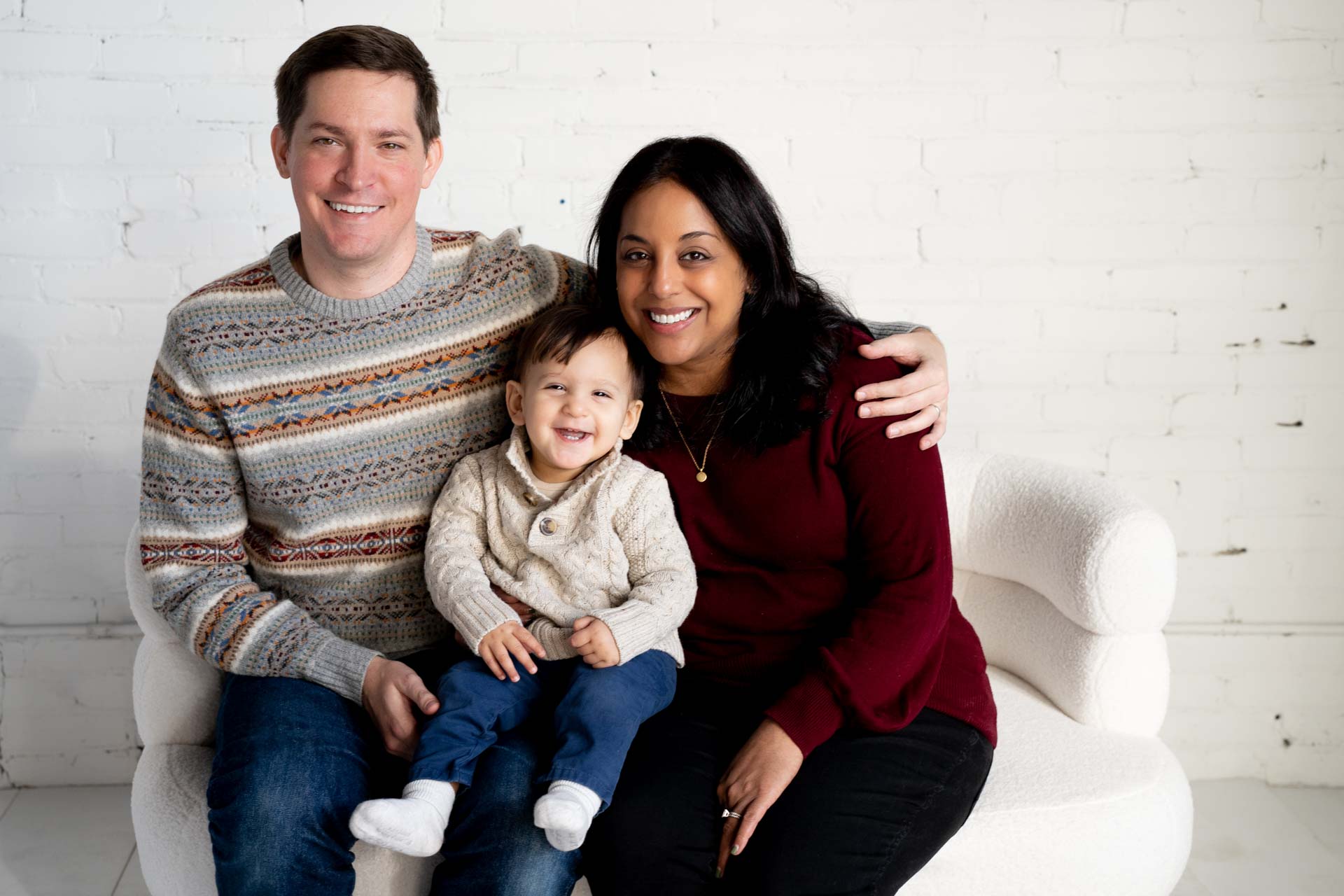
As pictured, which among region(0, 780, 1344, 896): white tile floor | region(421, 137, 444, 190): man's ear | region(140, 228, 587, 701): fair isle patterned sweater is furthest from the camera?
region(0, 780, 1344, 896): white tile floor

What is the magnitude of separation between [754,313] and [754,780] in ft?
2.23

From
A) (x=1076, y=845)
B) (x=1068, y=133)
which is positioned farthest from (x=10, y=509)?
(x=1068, y=133)

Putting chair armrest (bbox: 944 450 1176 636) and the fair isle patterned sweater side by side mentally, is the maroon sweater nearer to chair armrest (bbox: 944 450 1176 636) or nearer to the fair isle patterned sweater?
chair armrest (bbox: 944 450 1176 636)

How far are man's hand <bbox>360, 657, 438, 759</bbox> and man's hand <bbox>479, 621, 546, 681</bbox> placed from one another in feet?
0.32

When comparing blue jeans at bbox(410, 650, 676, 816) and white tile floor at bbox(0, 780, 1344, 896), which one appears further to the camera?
white tile floor at bbox(0, 780, 1344, 896)

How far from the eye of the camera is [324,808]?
1476 millimetres

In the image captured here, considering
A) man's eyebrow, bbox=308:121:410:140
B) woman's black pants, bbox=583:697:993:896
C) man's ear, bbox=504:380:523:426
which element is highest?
man's eyebrow, bbox=308:121:410:140

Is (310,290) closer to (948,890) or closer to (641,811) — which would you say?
(641,811)

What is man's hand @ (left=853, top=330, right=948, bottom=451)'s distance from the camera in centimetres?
165

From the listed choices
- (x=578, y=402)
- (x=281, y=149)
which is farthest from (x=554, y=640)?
(x=281, y=149)

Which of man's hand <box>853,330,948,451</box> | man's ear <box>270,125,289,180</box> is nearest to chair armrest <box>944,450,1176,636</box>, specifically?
man's hand <box>853,330,948,451</box>

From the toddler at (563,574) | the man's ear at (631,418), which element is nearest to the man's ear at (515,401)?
the toddler at (563,574)

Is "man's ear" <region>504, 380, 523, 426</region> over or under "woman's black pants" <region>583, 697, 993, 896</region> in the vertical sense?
over

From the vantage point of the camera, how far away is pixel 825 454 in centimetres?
165
